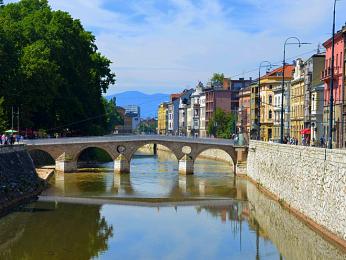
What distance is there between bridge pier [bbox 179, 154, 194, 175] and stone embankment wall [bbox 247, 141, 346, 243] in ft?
58.8

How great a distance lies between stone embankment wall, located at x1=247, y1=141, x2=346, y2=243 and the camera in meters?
29.1

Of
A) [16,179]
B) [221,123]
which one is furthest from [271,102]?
[16,179]

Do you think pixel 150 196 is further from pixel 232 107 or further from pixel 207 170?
pixel 232 107

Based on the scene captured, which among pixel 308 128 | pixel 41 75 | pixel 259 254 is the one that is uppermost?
pixel 41 75

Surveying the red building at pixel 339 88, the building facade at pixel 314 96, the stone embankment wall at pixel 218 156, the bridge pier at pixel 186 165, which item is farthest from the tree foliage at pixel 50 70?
the red building at pixel 339 88

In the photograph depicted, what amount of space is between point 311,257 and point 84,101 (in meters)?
53.9

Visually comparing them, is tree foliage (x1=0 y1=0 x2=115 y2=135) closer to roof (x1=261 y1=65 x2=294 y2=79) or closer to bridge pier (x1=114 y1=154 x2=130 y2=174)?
bridge pier (x1=114 y1=154 x2=130 y2=174)

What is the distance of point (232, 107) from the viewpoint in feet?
442

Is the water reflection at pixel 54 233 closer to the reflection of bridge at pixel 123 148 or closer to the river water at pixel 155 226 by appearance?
the river water at pixel 155 226

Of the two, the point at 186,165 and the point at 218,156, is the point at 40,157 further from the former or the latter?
the point at 218,156

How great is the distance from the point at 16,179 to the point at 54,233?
1218cm

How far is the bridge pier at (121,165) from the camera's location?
68.4 meters

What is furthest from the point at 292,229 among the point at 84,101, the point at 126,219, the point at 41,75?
the point at 84,101

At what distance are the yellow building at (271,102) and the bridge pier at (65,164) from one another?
1345 inches
